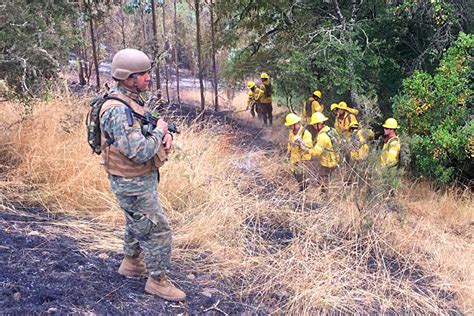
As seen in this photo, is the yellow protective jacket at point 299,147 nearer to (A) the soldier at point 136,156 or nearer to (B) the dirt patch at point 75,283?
(B) the dirt patch at point 75,283

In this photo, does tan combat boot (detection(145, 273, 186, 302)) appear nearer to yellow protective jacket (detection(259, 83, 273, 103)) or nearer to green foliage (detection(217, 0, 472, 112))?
green foliage (detection(217, 0, 472, 112))

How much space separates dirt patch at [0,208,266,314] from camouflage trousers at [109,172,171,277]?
12.5 inches

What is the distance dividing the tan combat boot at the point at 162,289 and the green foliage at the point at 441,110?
5.83 m

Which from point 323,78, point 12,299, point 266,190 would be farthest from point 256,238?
point 323,78

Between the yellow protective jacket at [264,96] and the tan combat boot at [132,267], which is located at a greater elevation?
the yellow protective jacket at [264,96]

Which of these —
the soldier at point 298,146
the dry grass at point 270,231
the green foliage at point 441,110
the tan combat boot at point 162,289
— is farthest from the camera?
the green foliage at point 441,110

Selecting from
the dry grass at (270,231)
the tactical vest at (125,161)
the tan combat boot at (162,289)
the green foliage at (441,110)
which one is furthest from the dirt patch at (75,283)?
the green foliage at (441,110)

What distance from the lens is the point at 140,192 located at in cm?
331

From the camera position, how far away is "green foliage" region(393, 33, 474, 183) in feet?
26.9

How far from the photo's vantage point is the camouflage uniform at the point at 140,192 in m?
3.12

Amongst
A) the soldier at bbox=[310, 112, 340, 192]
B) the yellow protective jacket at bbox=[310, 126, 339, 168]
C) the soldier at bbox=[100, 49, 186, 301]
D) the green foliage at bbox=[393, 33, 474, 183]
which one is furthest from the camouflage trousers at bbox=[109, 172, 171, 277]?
the green foliage at bbox=[393, 33, 474, 183]

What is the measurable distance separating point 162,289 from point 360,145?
3240mm

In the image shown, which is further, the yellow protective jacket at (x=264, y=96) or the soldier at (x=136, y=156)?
the yellow protective jacket at (x=264, y=96)

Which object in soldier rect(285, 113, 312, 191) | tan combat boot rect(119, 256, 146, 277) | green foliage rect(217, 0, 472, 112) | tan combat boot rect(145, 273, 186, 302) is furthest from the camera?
green foliage rect(217, 0, 472, 112)
